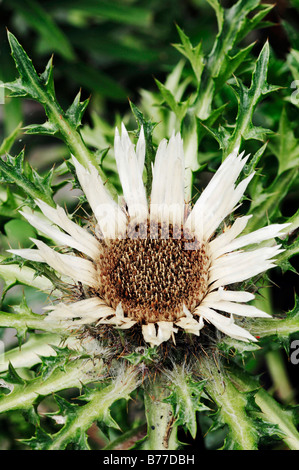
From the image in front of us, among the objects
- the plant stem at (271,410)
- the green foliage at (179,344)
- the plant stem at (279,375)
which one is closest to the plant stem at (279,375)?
the plant stem at (279,375)

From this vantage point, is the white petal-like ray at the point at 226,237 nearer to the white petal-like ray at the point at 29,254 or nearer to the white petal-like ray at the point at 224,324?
the white petal-like ray at the point at 224,324

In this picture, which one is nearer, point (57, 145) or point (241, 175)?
point (241, 175)

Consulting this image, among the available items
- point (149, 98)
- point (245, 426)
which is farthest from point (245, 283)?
point (149, 98)

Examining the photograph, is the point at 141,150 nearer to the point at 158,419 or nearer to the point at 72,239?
the point at 72,239

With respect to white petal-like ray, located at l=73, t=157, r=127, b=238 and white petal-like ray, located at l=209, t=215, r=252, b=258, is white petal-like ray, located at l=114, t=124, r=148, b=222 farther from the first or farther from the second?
white petal-like ray, located at l=209, t=215, r=252, b=258

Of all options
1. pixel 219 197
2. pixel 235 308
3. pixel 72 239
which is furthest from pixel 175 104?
pixel 235 308

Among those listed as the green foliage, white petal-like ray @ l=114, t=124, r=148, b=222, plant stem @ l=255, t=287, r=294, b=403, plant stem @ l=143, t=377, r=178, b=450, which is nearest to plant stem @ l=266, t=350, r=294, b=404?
plant stem @ l=255, t=287, r=294, b=403

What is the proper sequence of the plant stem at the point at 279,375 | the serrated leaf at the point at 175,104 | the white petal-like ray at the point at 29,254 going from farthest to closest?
the plant stem at the point at 279,375 < the serrated leaf at the point at 175,104 < the white petal-like ray at the point at 29,254

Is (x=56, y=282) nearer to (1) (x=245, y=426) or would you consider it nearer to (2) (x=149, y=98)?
(1) (x=245, y=426)
